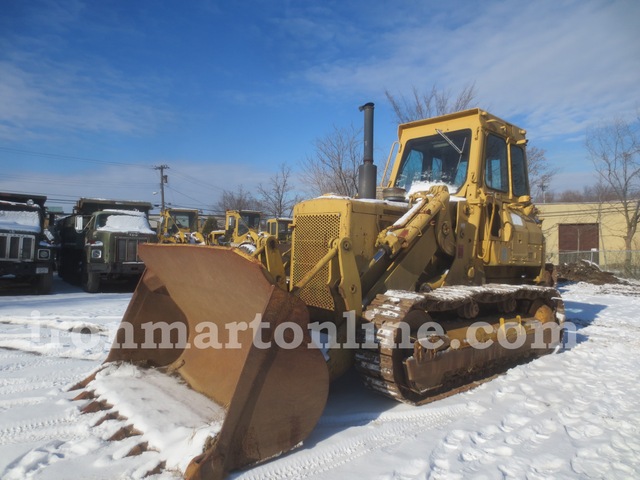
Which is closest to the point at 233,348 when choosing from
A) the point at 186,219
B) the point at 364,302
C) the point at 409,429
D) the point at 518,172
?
the point at 364,302

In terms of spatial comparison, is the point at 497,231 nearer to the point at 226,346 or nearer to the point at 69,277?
the point at 226,346

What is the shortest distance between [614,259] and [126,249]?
76.6 ft

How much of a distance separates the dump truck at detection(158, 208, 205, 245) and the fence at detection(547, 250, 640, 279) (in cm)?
1876

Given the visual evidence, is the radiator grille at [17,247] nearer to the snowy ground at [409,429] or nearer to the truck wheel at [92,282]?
the truck wheel at [92,282]

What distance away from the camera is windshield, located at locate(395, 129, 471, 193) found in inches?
228

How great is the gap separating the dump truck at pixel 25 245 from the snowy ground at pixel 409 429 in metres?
6.19

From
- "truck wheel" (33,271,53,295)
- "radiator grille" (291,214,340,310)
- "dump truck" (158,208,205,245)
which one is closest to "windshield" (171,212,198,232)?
"dump truck" (158,208,205,245)

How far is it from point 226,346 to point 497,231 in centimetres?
375

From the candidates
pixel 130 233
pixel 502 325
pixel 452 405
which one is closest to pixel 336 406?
pixel 452 405

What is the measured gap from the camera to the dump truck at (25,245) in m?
11.1

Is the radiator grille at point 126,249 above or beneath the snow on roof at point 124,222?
beneath

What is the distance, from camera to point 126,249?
12633 mm

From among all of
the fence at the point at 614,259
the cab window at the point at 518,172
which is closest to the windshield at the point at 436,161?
the cab window at the point at 518,172

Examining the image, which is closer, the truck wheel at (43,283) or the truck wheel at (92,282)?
the truck wheel at (43,283)
